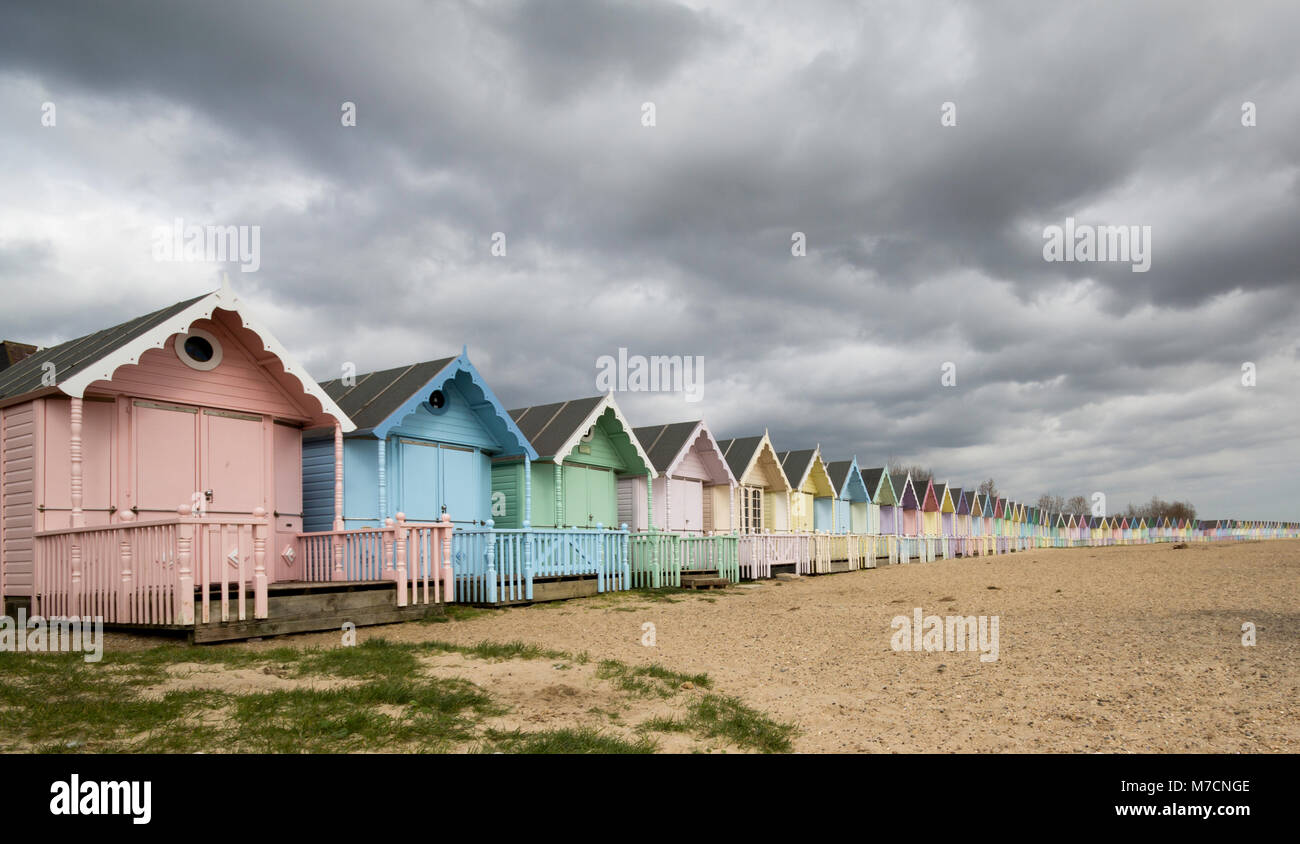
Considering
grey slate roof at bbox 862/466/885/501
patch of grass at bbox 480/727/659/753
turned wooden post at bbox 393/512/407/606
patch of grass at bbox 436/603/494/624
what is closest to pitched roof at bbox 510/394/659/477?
patch of grass at bbox 436/603/494/624

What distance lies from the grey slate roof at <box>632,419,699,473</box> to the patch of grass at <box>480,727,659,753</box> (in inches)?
767

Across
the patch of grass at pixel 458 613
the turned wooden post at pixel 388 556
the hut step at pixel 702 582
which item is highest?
the turned wooden post at pixel 388 556

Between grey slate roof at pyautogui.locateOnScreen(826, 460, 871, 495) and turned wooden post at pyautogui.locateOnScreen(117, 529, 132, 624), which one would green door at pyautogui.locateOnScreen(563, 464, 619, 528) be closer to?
turned wooden post at pyautogui.locateOnScreen(117, 529, 132, 624)

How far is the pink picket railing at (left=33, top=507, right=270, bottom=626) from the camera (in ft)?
32.1

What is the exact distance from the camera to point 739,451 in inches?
1235

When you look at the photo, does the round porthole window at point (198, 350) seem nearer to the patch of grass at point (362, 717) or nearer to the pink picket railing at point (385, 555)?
the pink picket railing at point (385, 555)

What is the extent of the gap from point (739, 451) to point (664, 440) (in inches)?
199

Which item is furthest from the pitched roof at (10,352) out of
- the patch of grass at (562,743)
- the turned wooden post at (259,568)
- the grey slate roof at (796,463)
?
the grey slate roof at (796,463)

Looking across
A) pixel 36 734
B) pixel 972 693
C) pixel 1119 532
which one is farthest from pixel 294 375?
pixel 1119 532

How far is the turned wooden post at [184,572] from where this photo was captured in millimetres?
9641

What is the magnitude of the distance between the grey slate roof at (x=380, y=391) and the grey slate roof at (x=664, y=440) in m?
8.99

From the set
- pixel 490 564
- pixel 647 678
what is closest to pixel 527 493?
pixel 490 564

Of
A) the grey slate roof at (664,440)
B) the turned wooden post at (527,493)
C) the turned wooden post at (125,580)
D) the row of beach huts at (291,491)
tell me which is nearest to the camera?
the turned wooden post at (125,580)

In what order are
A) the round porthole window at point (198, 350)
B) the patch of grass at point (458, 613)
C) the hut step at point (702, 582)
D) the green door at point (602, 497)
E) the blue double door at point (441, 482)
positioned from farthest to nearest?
the green door at point (602, 497)
the hut step at point (702, 582)
the blue double door at point (441, 482)
the patch of grass at point (458, 613)
the round porthole window at point (198, 350)
